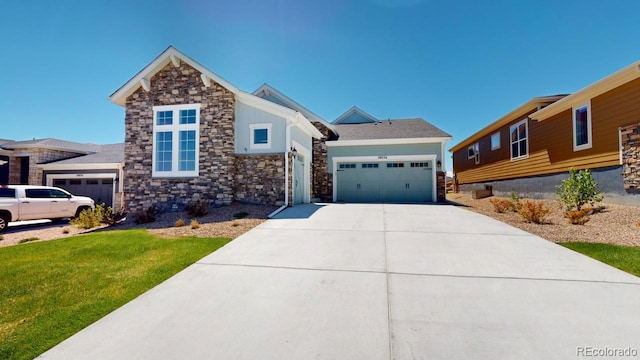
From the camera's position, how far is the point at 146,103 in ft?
42.3

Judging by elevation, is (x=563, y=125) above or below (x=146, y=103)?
below

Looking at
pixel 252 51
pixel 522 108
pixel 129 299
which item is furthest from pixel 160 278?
pixel 522 108

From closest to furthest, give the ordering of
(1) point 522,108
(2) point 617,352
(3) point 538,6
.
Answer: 1. (2) point 617,352
2. (3) point 538,6
3. (1) point 522,108

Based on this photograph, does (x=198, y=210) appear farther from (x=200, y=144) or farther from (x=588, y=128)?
(x=588, y=128)

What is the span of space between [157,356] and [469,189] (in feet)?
80.9

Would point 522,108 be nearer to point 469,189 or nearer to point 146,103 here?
point 469,189

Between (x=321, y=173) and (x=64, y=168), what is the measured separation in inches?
626

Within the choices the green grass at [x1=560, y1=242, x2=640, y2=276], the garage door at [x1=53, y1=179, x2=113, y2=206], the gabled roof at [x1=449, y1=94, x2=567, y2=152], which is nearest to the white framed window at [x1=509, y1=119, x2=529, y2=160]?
the gabled roof at [x1=449, y1=94, x2=567, y2=152]

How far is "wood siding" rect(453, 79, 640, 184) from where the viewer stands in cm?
939

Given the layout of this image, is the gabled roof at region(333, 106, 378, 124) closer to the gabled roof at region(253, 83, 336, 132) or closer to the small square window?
the gabled roof at region(253, 83, 336, 132)

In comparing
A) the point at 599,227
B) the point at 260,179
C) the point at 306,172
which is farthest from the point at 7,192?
the point at 599,227

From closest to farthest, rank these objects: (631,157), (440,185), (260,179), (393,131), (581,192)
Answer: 1. (631,157)
2. (581,192)
3. (260,179)
4. (440,185)
5. (393,131)

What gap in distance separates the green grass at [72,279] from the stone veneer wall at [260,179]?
502 centimetres

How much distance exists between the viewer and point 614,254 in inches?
206
